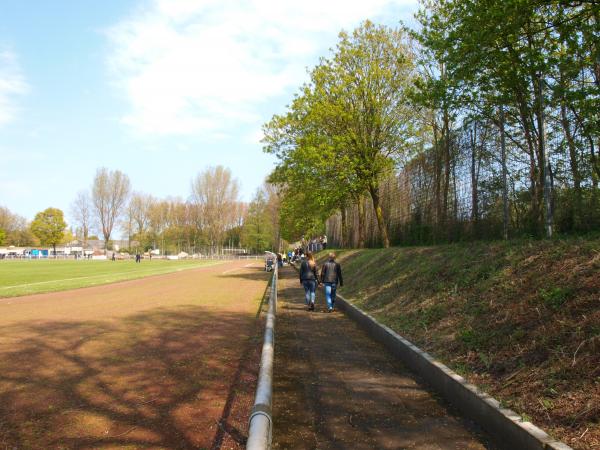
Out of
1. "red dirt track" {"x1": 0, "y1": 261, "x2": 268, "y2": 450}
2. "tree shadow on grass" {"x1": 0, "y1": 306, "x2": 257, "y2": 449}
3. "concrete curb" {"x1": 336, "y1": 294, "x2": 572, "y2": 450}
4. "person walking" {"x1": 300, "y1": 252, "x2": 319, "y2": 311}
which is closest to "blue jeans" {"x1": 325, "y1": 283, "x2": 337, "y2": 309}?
"person walking" {"x1": 300, "y1": 252, "x2": 319, "y2": 311}

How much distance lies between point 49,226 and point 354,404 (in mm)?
121652

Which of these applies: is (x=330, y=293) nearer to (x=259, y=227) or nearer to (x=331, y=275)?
(x=331, y=275)

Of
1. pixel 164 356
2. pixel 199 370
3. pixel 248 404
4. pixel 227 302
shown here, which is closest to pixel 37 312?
pixel 227 302

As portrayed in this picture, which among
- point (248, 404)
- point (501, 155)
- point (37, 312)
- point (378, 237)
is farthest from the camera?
point (378, 237)

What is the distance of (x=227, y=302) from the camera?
16.9m

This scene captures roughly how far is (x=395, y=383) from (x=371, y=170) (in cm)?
1894

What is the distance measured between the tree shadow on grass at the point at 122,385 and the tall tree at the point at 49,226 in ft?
372

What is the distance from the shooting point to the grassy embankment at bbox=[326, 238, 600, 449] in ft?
14.9

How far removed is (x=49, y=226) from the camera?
370ft

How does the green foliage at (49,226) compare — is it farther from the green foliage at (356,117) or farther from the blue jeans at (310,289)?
the blue jeans at (310,289)

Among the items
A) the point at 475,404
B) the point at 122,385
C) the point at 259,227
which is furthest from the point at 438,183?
the point at 259,227

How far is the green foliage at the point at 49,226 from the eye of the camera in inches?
4402

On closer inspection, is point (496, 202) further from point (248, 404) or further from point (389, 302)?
point (248, 404)

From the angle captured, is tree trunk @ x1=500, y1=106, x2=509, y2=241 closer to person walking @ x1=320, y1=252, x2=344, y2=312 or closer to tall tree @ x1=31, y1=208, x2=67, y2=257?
person walking @ x1=320, y1=252, x2=344, y2=312
